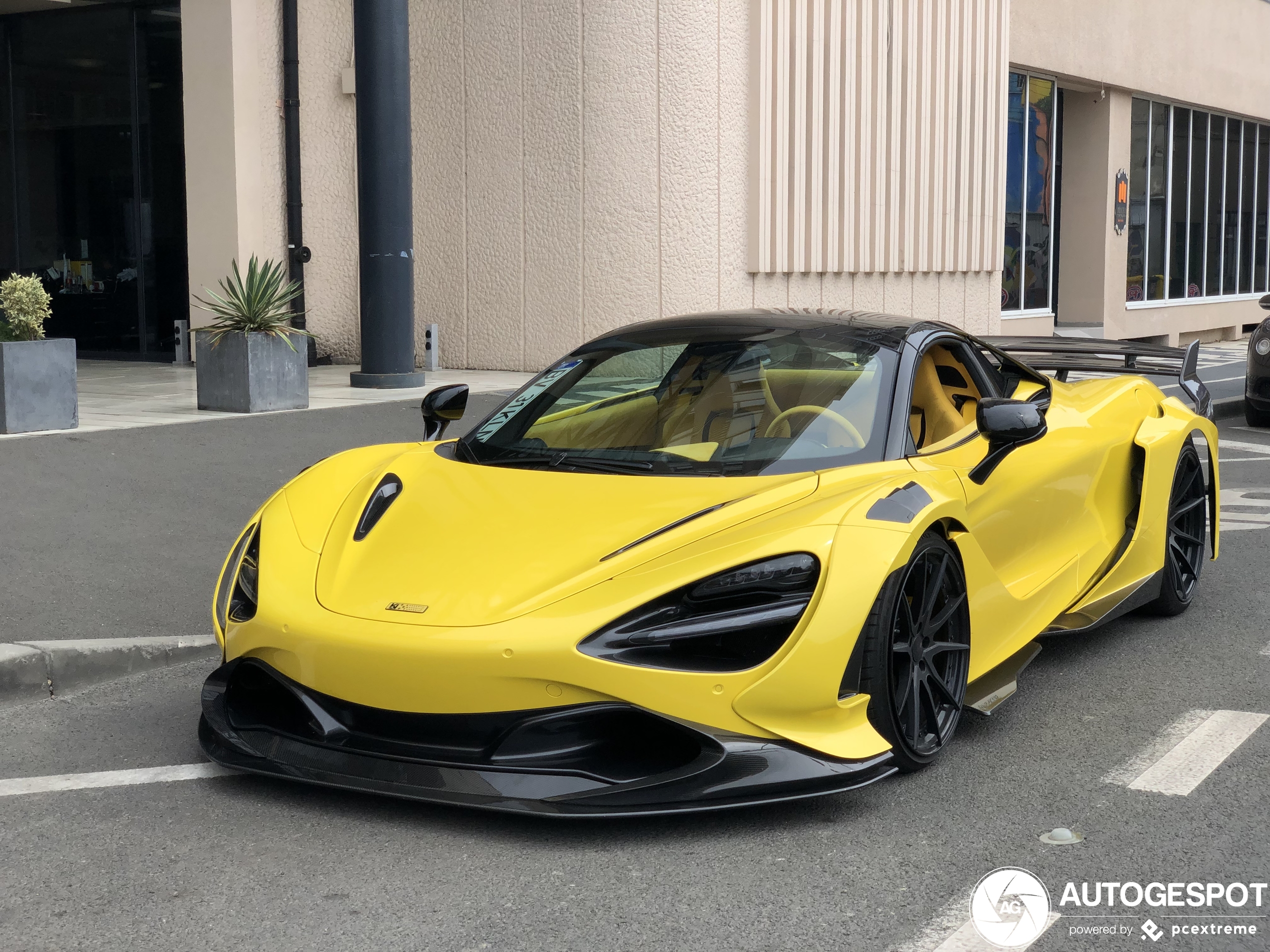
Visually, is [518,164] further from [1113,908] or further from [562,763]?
[1113,908]

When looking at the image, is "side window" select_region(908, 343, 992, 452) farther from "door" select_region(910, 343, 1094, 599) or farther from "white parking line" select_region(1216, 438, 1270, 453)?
"white parking line" select_region(1216, 438, 1270, 453)

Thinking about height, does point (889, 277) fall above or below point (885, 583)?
above

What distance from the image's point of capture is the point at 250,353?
11.1m

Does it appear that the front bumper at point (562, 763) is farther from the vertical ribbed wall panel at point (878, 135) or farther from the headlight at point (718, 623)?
the vertical ribbed wall panel at point (878, 135)

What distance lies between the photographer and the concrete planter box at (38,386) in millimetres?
9734

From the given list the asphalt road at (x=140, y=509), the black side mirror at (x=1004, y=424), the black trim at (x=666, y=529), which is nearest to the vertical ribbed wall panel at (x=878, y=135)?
the asphalt road at (x=140, y=509)

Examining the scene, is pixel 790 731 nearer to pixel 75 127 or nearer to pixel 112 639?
pixel 112 639

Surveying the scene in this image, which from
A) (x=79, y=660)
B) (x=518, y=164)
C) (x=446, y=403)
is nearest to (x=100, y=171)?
(x=518, y=164)

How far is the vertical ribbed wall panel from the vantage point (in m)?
15.6

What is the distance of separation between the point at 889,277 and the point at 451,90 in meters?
5.76

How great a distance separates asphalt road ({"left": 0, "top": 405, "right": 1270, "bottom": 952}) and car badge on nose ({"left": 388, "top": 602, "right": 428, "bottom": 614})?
0.51 meters

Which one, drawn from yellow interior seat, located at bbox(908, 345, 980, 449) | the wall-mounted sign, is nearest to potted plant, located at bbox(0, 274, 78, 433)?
yellow interior seat, located at bbox(908, 345, 980, 449)

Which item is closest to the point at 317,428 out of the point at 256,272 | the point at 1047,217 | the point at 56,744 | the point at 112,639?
the point at 256,272

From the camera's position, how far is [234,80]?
14.9 m
